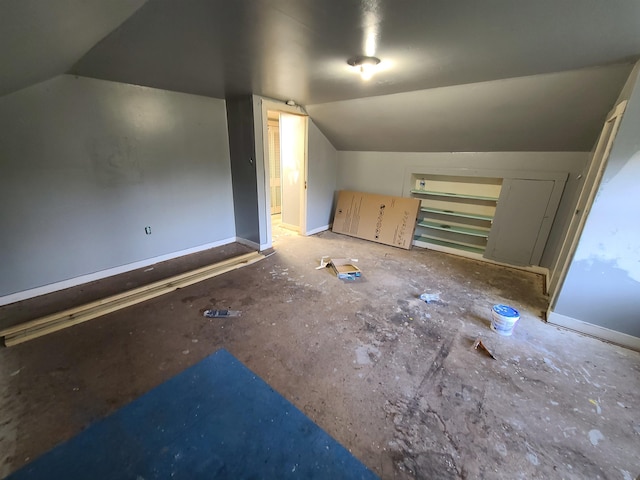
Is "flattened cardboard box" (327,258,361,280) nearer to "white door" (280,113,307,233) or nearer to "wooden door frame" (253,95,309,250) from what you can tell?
"wooden door frame" (253,95,309,250)

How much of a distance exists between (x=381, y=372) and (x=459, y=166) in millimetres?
3185

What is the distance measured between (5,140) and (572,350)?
5.04 meters

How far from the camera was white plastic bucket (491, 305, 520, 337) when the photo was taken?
2152 mm

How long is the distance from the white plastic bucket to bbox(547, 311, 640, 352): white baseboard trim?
0.49m

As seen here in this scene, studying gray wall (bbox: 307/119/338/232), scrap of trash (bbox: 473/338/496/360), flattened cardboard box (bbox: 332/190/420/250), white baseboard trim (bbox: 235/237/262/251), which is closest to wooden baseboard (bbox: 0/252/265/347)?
white baseboard trim (bbox: 235/237/262/251)

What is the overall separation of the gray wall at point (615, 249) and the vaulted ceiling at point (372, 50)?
57 centimetres

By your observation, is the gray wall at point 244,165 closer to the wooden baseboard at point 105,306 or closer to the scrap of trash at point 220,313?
the wooden baseboard at point 105,306

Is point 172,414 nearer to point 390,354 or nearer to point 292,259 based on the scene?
point 390,354

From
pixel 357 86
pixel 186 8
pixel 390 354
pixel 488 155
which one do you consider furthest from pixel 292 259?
pixel 488 155

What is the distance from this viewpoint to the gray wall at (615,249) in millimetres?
1881

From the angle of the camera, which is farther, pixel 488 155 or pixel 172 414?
pixel 488 155

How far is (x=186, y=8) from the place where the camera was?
127 cm

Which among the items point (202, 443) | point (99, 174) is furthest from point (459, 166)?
point (99, 174)

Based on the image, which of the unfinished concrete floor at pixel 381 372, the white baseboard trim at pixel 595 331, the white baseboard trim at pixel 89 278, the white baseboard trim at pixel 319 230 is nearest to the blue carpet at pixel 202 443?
the unfinished concrete floor at pixel 381 372
